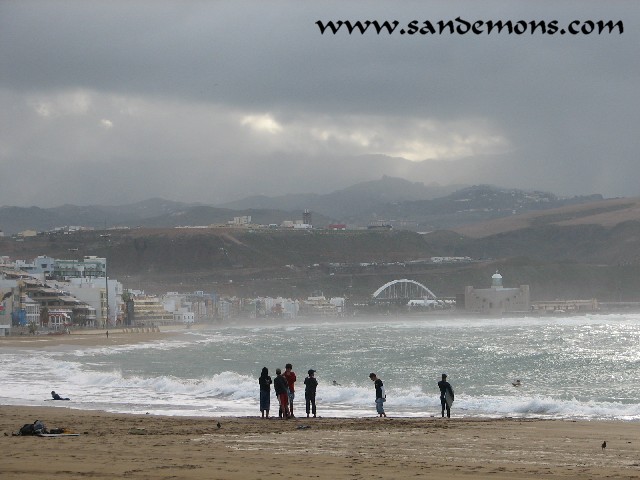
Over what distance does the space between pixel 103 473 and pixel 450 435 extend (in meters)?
6.86

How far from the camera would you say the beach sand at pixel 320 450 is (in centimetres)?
1227

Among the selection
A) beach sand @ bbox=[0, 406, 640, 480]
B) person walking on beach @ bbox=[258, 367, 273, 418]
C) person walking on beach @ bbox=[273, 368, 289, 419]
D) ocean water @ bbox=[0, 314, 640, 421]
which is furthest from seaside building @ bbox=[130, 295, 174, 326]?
beach sand @ bbox=[0, 406, 640, 480]

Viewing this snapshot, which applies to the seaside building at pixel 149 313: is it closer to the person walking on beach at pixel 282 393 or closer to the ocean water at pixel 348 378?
the ocean water at pixel 348 378

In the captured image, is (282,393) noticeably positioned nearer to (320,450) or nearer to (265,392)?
(265,392)

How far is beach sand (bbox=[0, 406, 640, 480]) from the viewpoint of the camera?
40.3 feet

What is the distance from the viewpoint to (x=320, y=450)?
14.5 m

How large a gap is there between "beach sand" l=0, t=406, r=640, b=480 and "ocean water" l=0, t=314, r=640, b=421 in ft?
16.3

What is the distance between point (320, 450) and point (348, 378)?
1050 inches

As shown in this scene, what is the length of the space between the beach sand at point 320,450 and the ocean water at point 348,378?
4956 mm

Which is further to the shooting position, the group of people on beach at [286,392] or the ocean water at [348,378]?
the ocean water at [348,378]

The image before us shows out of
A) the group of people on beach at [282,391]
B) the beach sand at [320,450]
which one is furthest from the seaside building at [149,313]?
the beach sand at [320,450]

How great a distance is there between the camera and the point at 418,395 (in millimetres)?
30625

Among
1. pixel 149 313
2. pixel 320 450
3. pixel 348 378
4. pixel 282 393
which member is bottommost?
pixel 348 378

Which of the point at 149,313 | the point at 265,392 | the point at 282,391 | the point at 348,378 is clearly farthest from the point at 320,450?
the point at 149,313
